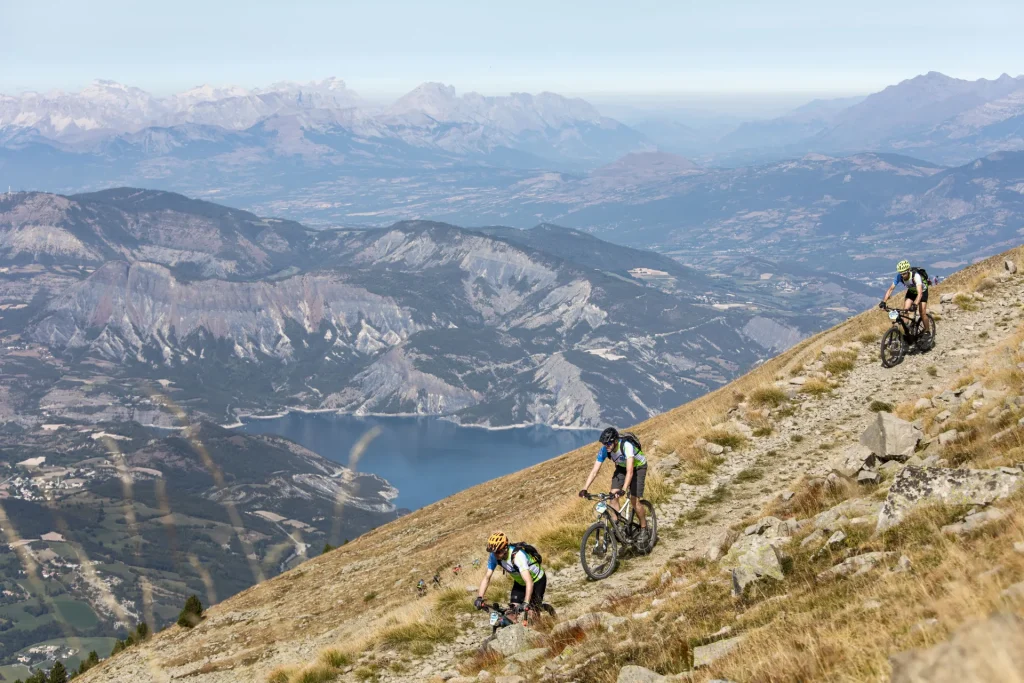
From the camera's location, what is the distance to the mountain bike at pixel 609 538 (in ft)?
63.0

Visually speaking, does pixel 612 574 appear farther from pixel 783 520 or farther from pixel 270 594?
pixel 270 594

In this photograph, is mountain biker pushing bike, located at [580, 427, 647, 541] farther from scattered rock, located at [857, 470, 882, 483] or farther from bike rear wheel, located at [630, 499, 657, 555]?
scattered rock, located at [857, 470, 882, 483]

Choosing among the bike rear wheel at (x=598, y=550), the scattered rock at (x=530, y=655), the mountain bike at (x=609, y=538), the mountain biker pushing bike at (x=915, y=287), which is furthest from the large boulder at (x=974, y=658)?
the mountain biker pushing bike at (x=915, y=287)

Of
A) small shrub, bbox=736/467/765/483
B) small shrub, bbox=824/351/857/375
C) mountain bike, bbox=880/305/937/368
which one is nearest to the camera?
small shrub, bbox=736/467/765/483

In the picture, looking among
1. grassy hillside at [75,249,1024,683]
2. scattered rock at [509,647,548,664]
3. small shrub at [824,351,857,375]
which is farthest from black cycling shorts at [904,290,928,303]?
scattered rock at [509,647,548,664]

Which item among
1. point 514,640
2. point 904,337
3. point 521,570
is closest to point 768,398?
point 904,337

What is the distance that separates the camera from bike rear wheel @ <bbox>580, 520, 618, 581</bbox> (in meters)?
19.2

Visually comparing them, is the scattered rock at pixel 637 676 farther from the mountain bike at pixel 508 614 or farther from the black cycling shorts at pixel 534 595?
the black cycling shorts at pixel 534 595

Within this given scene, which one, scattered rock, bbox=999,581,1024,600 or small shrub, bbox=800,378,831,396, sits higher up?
scattered rock, bbox=999,581,1024,600

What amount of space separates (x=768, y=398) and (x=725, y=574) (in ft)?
52.9

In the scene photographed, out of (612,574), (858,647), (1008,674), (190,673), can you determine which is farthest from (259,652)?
(1008,674)

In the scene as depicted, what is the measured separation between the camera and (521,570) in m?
→ 16.9

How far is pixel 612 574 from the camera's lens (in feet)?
63.2

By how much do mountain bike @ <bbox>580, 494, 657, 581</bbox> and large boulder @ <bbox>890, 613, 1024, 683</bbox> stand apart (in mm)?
13410
